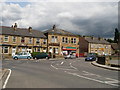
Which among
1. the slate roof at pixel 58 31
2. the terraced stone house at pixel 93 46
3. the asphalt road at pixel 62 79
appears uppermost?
the slate roof at pixel 58 31

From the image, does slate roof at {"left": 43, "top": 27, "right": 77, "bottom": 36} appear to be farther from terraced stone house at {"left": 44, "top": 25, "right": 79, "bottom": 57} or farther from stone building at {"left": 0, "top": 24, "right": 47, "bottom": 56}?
stone building at {"left": 0, "top": 24, "right": 47, "bottom": 56}

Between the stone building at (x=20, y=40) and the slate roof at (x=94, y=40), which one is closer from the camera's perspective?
the stone building at (x=20, y=40)

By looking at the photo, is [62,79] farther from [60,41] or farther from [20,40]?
[60,41]

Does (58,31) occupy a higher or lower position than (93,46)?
higher

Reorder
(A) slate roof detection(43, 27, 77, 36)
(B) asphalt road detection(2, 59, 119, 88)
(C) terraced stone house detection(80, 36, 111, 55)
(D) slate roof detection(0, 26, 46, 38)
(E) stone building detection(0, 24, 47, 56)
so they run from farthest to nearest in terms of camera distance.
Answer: (C) terraced stone house detection(80, 36, 111, 55) → (A) slate roof detection(43, 27, 77, 36) → (D) slate roof detection(0, 26, 46, 38) → (E) stone building detection(0, 24, 47, 56) → (B) asphalt road detection(2, 59, 119, 88)

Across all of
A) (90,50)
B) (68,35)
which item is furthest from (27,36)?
(90,50)

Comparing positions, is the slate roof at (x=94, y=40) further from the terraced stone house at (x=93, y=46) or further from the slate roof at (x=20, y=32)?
the slate roof at (x=20, y=32)

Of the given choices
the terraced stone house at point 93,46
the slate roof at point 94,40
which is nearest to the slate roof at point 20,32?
the terraced stone house at point 93,46

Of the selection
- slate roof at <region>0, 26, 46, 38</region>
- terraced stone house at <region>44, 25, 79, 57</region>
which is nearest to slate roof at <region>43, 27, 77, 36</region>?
terraced stone house at <region>44, 25, 79, 57</region>

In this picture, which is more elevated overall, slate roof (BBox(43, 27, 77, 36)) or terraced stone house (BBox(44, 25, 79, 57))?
slate roof (BBox(43, 27, 77, 36))

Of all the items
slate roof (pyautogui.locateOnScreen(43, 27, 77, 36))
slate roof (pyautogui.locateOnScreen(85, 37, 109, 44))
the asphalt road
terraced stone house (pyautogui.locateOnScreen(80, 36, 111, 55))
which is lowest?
the asphalt road

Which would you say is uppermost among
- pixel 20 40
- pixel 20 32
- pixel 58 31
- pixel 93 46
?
pixel 58 31

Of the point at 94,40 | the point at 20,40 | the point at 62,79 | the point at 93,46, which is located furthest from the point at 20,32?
the point at 62,79

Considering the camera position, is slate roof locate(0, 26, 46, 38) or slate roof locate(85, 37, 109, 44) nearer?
slate roof locate(0, 26, 46, 38)
